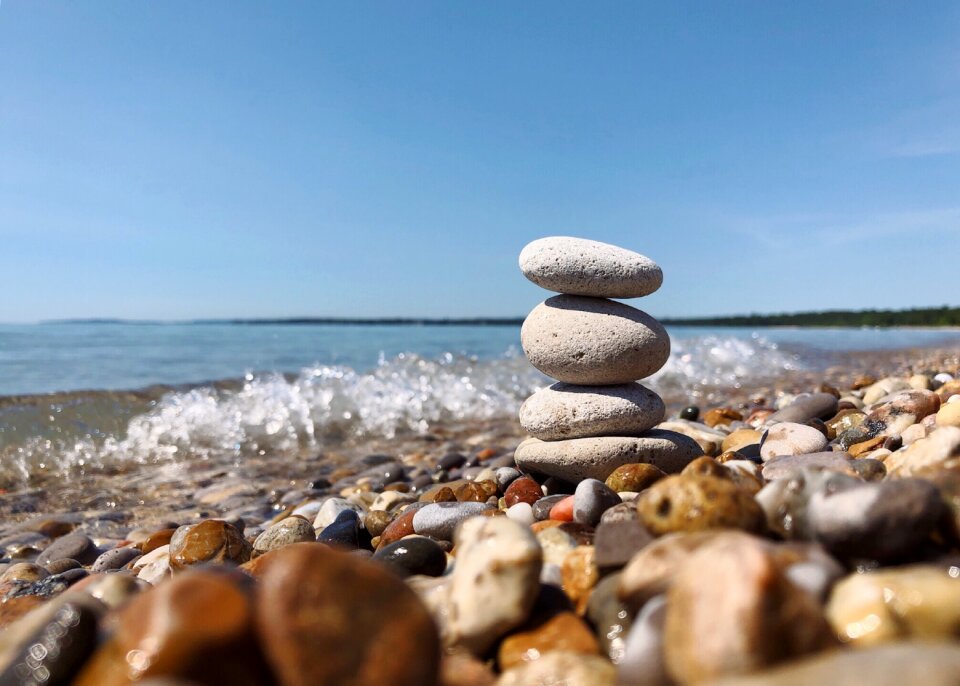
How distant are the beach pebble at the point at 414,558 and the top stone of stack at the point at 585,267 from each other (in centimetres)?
236

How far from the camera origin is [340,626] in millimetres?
1584

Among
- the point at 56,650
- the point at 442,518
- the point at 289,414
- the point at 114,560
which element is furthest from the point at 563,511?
the point at 289,414

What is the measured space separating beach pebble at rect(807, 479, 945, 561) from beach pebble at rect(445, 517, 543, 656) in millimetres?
997

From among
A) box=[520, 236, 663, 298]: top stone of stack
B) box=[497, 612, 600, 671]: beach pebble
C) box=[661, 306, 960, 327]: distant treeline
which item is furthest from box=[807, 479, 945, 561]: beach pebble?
box=[661, 306, 960, 327]: distant treeline

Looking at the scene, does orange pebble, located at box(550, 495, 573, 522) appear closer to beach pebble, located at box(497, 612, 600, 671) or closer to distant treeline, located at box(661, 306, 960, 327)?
beach pebble, located at box(497, 612, 600, 671)

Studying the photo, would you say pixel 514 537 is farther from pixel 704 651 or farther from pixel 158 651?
pixel 158 651

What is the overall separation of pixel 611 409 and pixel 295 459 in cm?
590

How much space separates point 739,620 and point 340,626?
98 cm

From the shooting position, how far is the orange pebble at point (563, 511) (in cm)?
359

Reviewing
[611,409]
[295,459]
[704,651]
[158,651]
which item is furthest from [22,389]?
[704,651]

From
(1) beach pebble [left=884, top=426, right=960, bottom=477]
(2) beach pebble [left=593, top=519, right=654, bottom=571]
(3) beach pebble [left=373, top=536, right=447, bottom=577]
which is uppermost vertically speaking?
(1) beach pebble [left=884, top=426, right=960, bottom=477]

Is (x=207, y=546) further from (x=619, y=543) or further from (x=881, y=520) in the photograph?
(x=881, y=520)

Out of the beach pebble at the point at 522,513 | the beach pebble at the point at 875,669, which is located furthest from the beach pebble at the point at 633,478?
the beach pebble at the point at 875,669

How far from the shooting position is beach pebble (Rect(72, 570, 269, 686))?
1536 mm
